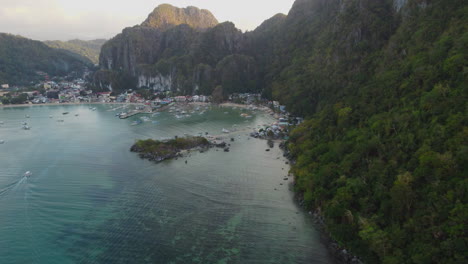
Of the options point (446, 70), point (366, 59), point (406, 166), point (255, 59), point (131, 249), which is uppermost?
point (255, 59)

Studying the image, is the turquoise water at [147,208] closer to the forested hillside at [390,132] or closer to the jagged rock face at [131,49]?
the forested hillside at [390,132]

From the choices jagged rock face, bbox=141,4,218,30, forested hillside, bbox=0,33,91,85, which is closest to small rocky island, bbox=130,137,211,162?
jagged rock face, bbox=141,4,218,30

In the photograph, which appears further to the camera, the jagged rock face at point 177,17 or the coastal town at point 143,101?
the jagged rock face at point 177,17

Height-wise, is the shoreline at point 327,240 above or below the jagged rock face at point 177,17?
below

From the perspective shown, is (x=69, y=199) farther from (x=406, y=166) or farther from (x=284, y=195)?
(x=406, y=166)

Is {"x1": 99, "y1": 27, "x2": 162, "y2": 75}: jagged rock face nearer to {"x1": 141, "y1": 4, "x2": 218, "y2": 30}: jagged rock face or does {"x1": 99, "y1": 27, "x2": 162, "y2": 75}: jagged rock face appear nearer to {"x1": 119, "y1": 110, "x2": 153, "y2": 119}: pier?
{"x1": 141, "y1": 4, "x2": 218, "y2": 30}: jagged rock face

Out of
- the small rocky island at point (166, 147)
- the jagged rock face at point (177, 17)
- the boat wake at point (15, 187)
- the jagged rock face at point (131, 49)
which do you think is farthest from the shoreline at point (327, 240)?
the jagged rock face at point (177, 17)

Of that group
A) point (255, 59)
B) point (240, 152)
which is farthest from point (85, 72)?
point (240, 152)
